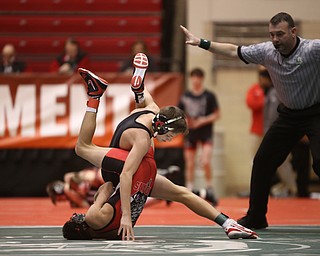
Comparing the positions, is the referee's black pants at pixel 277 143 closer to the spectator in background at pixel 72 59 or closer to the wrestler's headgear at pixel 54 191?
the wrestler's headgear at pixel 54 191

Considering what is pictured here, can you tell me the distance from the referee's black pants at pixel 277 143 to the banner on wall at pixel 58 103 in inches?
196

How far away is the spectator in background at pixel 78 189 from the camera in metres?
11.4

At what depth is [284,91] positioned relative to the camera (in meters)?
8.12

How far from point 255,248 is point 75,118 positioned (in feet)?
A: 23.3

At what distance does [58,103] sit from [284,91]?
19.2 ft

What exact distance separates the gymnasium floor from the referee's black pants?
11.7 inches

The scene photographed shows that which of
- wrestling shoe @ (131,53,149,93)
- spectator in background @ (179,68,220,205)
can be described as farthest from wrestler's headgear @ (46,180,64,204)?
wrestling shoe @ (131,53,149,93)

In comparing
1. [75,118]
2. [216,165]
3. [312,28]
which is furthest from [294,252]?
[312,28]

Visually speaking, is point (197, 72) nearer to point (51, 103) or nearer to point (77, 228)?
point (51, 103)

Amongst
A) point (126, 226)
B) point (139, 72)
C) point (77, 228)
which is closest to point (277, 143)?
point (139, 72)

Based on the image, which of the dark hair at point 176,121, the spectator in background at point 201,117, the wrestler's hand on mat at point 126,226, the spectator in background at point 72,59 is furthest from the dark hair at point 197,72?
the wrestler's hand on mat at point 126,226

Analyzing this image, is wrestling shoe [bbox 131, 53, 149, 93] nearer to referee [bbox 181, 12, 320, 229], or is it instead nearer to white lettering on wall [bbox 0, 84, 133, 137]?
referee [bbox 181, 12, 320, 229]

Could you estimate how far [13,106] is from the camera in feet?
43.8

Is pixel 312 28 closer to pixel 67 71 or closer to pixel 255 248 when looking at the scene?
pixel 67 71
